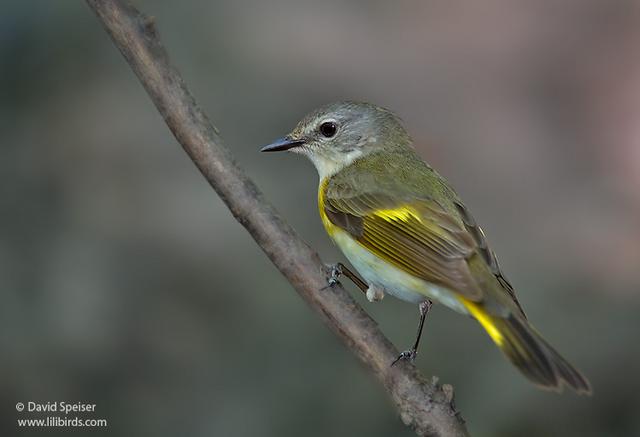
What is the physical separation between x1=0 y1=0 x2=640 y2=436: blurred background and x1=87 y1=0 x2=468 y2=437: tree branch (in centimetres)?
166

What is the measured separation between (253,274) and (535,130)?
225cm

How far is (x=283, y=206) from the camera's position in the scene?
5629 mm

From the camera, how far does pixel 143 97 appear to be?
20.6 feet

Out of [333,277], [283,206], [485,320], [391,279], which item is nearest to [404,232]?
[391,279]

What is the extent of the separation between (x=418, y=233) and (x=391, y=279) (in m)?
0.19

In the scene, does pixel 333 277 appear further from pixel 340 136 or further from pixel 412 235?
pixel 340 136

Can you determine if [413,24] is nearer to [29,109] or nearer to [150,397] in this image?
[29,109]

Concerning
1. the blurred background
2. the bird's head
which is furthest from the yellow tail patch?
the blurred background

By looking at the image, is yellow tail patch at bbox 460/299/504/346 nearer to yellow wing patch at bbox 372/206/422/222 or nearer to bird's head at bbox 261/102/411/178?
yellow wing patch at bbox 372/206/422/222

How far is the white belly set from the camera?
3089mm

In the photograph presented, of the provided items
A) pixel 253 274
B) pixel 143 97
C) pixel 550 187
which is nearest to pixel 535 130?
pixel 550 187

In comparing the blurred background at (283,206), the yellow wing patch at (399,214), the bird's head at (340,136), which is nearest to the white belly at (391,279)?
the yellow wing patch at (399,214)

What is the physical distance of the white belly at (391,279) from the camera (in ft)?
10.1

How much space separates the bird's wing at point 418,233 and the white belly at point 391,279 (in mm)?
34
